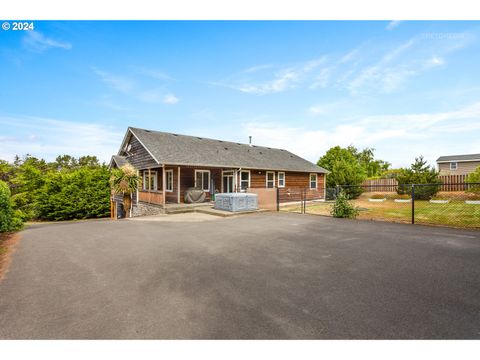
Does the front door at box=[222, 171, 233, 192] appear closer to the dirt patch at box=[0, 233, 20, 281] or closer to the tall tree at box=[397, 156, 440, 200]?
the dirt patch at box=[0, 233, 20, 281]

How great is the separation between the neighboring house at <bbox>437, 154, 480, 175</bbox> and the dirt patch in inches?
1815

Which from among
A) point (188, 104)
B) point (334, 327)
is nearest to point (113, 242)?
point (334, 327)

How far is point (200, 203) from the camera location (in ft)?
54.4

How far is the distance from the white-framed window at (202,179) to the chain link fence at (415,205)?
250 inches

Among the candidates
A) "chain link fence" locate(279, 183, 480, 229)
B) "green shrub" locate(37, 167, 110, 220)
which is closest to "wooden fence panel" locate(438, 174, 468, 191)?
"chain link fence" locate(279, 183, 480, 229)

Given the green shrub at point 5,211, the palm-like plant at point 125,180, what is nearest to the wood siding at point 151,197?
the palm-like plant at point 125,180

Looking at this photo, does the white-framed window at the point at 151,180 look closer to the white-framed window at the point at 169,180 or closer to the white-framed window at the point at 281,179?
the white-framed window at the point at 169,180

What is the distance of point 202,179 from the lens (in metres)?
18.2

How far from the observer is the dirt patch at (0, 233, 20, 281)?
484 cm

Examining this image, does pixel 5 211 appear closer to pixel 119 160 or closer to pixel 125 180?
pixel 125 180

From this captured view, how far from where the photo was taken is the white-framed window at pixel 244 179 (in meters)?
19.0

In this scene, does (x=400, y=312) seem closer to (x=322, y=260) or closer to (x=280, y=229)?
(x=322, y=260)

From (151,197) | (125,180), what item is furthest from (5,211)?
(151,197)

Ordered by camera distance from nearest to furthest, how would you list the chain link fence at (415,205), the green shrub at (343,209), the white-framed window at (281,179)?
1. the chain link fence at (415,205)
2. the green shrub at (343,209)
3. the white-framed window at (281,179)
